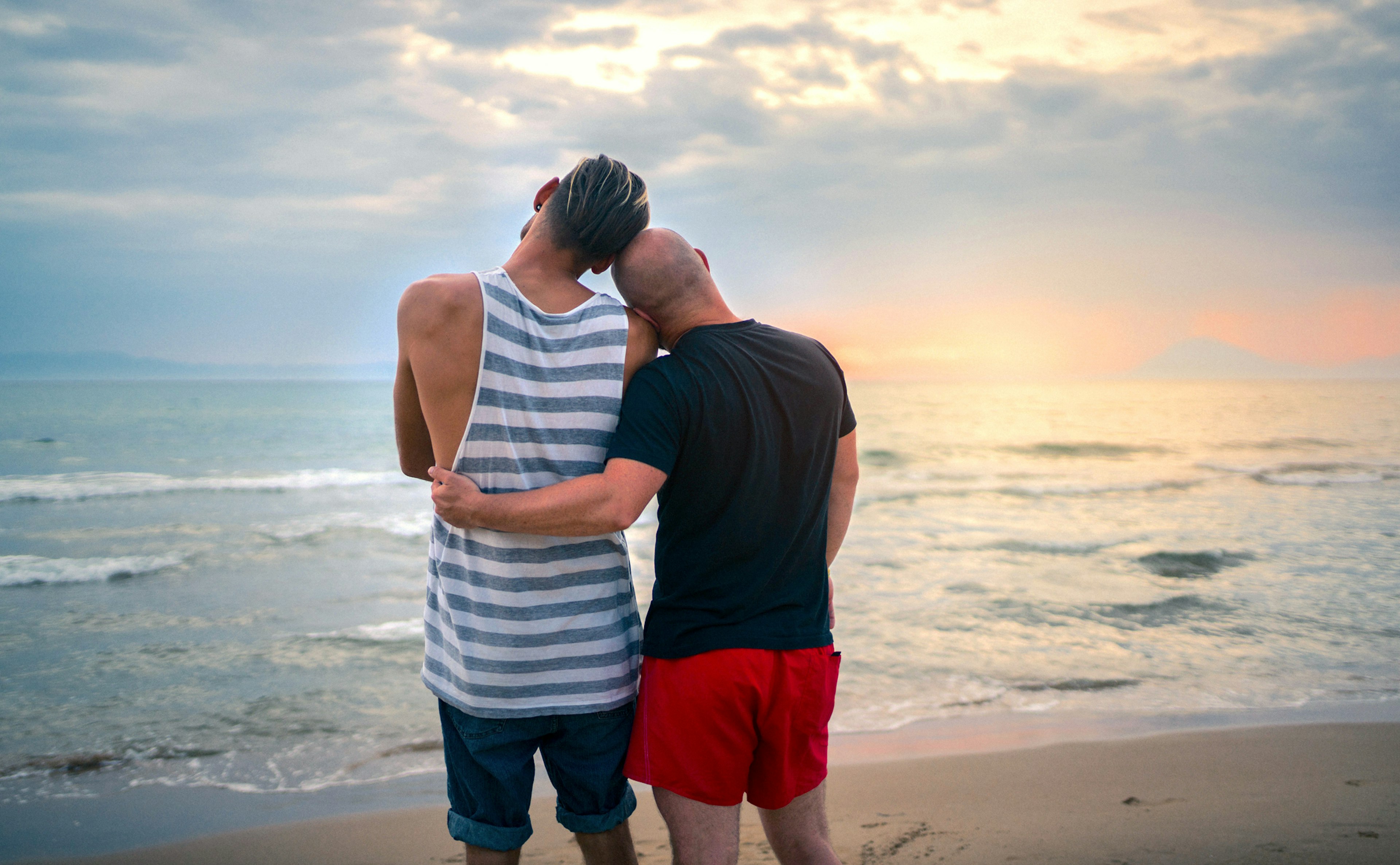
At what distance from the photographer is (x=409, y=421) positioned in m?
1.91

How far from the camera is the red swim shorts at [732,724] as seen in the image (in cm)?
182

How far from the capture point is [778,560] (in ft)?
6.06

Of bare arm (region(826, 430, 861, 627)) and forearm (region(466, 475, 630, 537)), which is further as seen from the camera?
bare arm (region(826, 430, 861, 627))

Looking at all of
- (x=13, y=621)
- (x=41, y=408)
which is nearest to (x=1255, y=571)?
(x=13, y=621)

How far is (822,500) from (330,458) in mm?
24308

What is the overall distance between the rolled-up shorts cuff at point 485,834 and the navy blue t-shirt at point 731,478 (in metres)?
0.52

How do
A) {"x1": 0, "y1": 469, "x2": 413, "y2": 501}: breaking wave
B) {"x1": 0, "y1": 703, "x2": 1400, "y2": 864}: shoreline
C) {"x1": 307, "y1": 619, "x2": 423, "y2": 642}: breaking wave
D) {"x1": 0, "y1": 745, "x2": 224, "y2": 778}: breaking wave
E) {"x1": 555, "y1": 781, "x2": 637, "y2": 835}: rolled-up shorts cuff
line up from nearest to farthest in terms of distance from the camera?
{"x1": 555, "y1": 781, "x2": 637, "y2": 835}: rolled-up shorts cuff, {"x1": 0, "y1": 703, "x2": 1400, "y2": 864}: shoreline, {"x1": 0, "y1": 745, "x2": 224, "y2": 778}: breaking wave, {"x1": 307, "y1": 619, "x2": 423, "y2": 642}: breaking wave, {"x1": 0, "y1": 469, "x2": 413, "y2": 501}: breaking wave

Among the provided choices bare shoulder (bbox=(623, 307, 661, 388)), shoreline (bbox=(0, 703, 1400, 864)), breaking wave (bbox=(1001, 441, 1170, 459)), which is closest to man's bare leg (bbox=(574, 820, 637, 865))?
bare shoulder (bbox=(623, 307, 661, 388))

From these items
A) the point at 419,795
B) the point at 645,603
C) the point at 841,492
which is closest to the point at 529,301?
the point at 841,492

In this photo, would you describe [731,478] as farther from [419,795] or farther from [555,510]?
[419,795]

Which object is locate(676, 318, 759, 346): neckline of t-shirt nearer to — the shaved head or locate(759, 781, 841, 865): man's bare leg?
the shaved head

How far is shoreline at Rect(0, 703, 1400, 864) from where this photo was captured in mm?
3375

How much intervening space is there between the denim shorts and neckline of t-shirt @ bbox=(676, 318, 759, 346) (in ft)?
2.85

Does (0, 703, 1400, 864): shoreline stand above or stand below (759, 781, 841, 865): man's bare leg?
below
